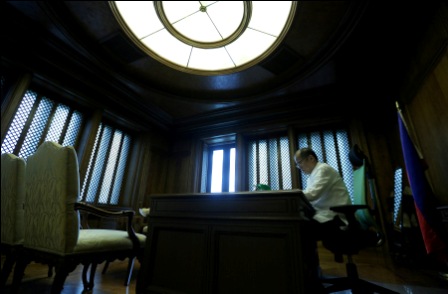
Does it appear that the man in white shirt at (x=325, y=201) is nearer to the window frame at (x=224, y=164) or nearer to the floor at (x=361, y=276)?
the floor at (x=361, y=276)

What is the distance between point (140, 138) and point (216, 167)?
5.97 feet

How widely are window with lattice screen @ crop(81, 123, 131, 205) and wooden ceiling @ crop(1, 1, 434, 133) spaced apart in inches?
16.8

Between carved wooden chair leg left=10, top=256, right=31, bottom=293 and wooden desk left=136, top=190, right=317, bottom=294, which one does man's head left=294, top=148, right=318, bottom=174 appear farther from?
carved wooden chair leg left=10, top=256, right=31, bottom=293

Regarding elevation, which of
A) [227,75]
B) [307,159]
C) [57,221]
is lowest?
[57,221]

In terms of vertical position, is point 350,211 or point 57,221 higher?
point 350,211

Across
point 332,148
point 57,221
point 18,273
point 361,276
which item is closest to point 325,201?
point 361,276

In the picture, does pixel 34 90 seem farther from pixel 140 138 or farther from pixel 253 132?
pixel 253 132

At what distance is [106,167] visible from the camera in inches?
166

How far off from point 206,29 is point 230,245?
2.79 m

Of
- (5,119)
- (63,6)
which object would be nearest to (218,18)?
(63,6)

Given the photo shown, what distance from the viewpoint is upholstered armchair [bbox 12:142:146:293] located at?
54.5 inches

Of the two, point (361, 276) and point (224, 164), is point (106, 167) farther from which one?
point (361, 276)

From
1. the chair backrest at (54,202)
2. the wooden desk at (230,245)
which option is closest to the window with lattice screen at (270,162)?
the wooden desk at (230,245)

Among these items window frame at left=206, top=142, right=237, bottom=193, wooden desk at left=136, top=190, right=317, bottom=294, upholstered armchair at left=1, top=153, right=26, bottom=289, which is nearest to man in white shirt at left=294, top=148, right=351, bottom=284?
wooden desk at left=136, top=190, right=317, bottom=294
